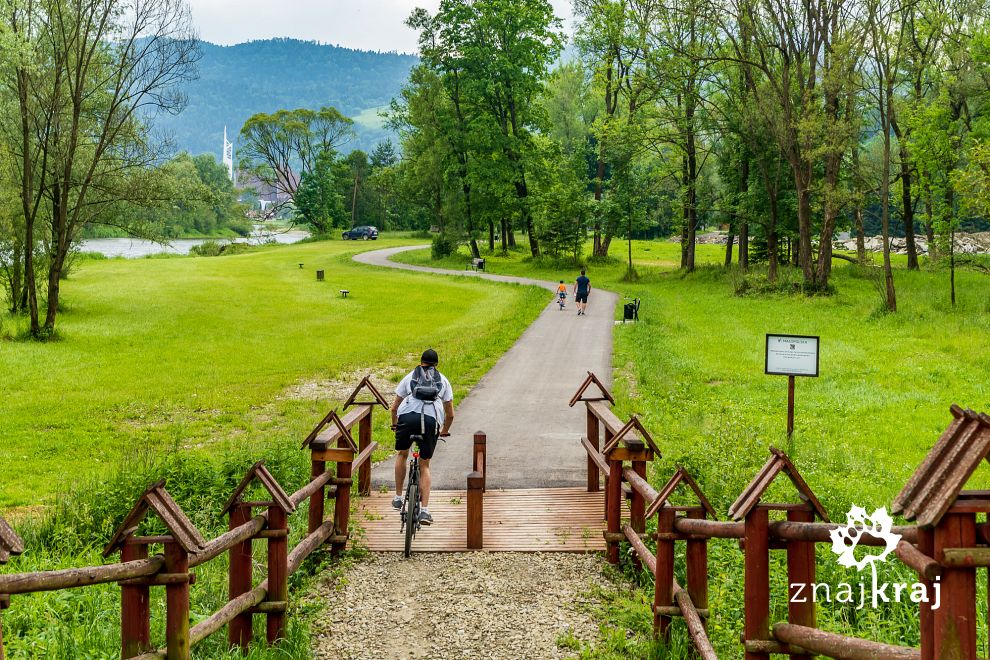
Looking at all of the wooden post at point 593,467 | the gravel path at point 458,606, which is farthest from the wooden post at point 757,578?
the wooden post at point 593,467

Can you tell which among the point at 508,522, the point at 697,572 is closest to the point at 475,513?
the point at 508,522

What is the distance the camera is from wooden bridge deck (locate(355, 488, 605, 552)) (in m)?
9.20

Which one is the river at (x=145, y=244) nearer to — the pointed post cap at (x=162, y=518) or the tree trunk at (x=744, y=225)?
the tree trunk at (x=744, y=225)

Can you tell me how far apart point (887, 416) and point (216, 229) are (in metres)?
123

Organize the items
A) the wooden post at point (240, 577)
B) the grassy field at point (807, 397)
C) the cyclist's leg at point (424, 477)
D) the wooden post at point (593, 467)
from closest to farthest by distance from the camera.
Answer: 1. the wooden post at point (240, 577)
2. the grassy field at point (807, 397)
3. the cyclist's leg at point (424, 477)
4. the wooden post at point (593, 467)

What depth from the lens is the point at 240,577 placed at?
641 cm

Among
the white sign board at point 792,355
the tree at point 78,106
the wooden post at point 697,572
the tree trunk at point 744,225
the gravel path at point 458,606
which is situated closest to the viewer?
the wooden post at point 697,572

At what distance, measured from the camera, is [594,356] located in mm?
24078

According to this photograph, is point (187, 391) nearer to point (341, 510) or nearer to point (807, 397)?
point (341, 510)

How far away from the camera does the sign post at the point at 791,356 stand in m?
13.3

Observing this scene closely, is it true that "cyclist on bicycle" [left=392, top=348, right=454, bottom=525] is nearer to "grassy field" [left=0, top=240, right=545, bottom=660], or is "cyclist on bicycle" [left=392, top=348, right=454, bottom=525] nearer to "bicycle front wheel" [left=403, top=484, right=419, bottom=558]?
"bicycle front wheel" [left=403, top=484, right=419, bottom=558]

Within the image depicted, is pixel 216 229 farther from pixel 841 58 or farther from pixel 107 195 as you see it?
pixel 841 58

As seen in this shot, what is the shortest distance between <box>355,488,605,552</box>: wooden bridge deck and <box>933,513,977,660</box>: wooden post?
6.07 m

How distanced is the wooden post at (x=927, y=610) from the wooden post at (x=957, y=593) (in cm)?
6
